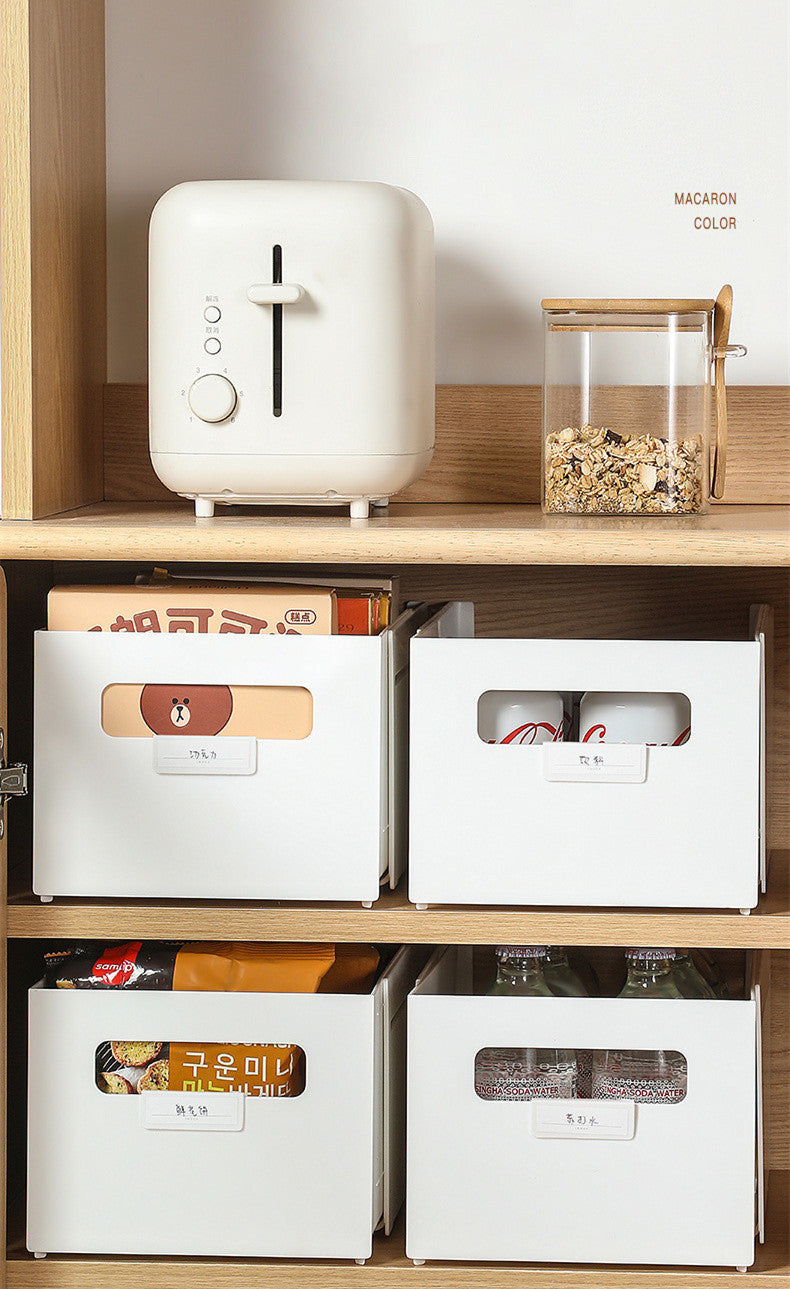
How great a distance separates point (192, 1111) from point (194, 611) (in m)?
0.37

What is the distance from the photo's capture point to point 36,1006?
1.03m

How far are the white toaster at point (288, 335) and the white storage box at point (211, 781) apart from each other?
156 millimetres

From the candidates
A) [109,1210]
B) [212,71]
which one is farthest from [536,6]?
[109,1210]

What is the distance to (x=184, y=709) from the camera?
1024mm

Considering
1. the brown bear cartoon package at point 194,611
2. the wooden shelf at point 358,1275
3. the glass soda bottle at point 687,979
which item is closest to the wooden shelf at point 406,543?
the brown bear cartoon package at point 194,611

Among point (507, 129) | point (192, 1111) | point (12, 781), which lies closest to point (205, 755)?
point (12, 781)

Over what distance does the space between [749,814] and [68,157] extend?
0.77 meters

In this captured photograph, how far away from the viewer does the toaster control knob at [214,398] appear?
1.07 meters

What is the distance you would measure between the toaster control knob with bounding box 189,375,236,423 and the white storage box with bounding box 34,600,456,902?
0.60 ft

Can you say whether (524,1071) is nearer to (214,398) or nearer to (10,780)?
(10,780)

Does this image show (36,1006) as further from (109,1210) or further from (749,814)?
(749,814)

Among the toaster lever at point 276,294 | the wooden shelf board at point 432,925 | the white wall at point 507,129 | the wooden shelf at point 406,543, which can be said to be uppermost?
the white wall at point 507,129

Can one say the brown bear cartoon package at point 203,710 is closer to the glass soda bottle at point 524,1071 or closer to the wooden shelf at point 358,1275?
the glass soda bottle at point 524,1071

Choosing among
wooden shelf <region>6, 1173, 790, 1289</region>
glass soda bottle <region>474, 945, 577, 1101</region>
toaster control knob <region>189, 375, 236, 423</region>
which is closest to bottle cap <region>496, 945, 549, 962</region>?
glass soda bottle <region>474, 945, 577, 1101</region>
